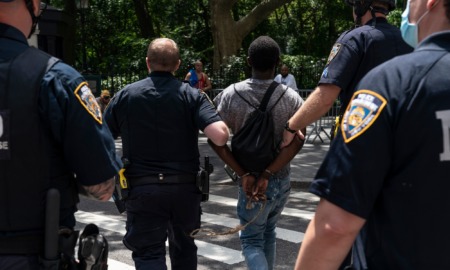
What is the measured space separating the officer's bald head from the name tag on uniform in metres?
2.06

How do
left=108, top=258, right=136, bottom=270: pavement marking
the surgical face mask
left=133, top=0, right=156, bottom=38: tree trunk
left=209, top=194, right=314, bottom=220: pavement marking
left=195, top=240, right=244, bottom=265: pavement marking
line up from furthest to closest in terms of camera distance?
left=133, top=0, right=156, bottom=38: tree trunk
left=209, top=194, right=314, bottom=220: pavement marking
left=195, top=240, right=244, bottom=265: pavement marking
left=108, top=258, right=136, bottom=270: pavement marking
the surgical face mask

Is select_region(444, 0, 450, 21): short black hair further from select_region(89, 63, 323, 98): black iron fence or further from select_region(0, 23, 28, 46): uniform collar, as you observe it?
select_region(89, 63, 323, 98): black iron fence

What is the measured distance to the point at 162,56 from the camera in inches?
172

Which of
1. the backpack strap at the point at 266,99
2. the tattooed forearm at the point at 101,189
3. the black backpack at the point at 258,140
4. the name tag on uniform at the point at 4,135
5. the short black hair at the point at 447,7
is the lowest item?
the black backpack at the point at 258,140

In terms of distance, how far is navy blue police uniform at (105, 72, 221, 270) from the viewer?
427cm

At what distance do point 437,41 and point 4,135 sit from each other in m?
1.54

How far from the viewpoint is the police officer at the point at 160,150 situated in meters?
4.27

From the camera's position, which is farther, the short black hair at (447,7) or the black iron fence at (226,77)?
the black iron fence at (226,77)

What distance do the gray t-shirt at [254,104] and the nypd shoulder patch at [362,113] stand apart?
2494mm

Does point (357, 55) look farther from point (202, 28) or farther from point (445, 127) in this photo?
point (202, 28)

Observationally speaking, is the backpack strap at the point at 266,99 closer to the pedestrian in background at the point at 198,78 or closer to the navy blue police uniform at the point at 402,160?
the navy blue police uniform at the point at 402,160

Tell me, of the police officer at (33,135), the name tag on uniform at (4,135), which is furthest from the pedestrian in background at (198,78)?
the name tag on uniform at (4,135)

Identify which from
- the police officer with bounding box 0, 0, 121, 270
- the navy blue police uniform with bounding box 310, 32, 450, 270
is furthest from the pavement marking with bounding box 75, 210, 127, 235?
the navy blue police uniform with bounding box 310, 32, 450, 270

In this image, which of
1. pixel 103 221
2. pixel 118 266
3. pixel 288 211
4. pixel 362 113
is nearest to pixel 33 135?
pixel 362 113
